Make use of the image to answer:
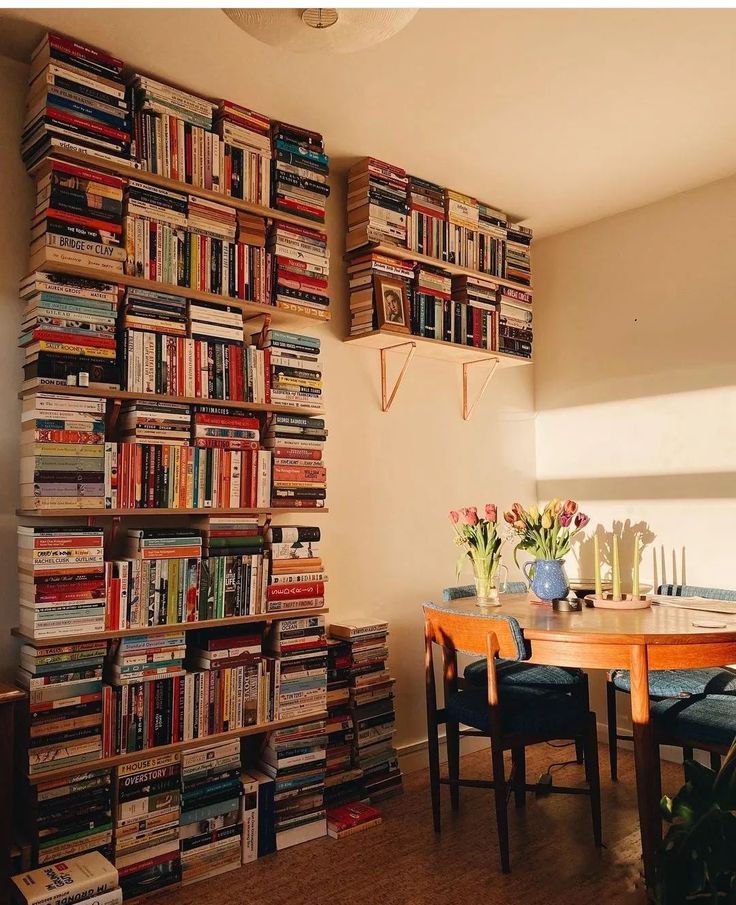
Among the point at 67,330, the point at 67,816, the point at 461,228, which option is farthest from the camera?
the point at 461,228

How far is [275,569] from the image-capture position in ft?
9.48

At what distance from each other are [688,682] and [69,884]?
7.21ft

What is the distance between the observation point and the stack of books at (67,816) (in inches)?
90.0

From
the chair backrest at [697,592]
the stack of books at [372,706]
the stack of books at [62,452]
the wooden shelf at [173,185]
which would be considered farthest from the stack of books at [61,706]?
the chair backrest at [697,592]

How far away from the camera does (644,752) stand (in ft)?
7.91

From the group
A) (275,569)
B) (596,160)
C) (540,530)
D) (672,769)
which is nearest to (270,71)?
(596,160)

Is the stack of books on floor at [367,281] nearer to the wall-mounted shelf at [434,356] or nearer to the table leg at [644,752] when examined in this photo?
the wall-mounted shelf at [434,356]

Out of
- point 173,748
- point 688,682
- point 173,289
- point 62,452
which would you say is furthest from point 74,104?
point 688,682

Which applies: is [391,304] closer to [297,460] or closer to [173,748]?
[297,460]

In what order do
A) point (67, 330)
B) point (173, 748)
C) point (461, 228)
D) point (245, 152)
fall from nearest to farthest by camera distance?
point (67, 330) < point (173, 748) < point (245, 152) < point (461, 228)

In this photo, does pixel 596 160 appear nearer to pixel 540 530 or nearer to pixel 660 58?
pixel 660 58

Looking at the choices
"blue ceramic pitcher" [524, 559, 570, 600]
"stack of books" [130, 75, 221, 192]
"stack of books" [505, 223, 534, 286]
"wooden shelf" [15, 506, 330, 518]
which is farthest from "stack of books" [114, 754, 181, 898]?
"stack of books" [505, 223, 534, 286]

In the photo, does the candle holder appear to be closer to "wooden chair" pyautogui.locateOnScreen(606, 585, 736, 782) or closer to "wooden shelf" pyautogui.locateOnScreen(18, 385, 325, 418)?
"wooden chair" pyautogui.locateOnScreen(606, 585, 736, 782)

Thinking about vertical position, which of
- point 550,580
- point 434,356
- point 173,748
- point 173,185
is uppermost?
point 173,185
